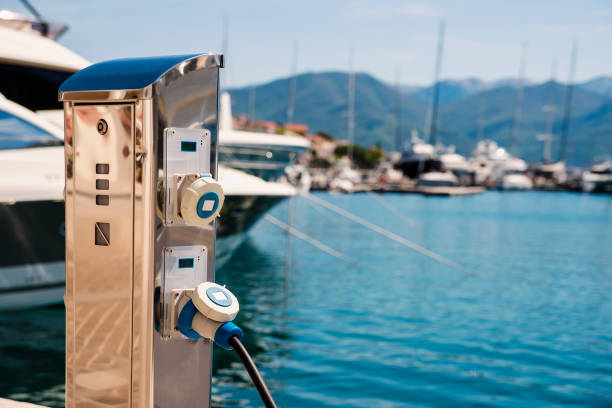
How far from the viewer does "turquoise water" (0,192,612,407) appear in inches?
249

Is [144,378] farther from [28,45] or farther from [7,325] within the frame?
[28,45]

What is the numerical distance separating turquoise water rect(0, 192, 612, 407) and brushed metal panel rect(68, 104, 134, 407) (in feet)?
10.5

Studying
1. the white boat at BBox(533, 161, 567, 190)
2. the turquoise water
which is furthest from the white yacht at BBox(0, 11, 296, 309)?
the white boat at BBox(533, 161, 567, 190)

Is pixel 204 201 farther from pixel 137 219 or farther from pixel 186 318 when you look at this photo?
pixel 186 318

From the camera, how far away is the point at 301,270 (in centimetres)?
1440

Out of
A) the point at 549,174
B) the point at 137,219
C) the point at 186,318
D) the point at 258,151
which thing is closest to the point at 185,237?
the point at 137,219

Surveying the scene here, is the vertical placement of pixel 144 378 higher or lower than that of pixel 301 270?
higher

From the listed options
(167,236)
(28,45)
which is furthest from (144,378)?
(28,45)

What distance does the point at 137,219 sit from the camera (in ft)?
8.52

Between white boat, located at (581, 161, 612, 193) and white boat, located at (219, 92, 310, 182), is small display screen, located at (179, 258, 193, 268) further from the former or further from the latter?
white boat, located at (581, 161, 612, 193)

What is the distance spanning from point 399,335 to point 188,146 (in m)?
6.60

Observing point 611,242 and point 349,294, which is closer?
point 349,294

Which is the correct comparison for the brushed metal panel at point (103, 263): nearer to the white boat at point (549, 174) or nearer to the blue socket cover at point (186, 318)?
the blue socket cover at point (186, 318)

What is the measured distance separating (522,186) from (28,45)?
92.9 metres
